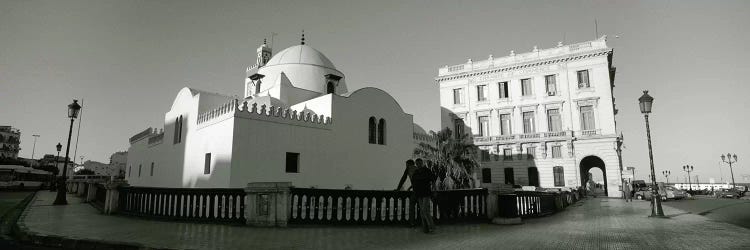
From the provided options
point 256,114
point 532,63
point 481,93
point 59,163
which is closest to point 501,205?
point 256,114

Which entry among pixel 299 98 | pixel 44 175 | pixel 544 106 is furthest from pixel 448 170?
pixel 44 175

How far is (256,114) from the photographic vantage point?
64.3 feet

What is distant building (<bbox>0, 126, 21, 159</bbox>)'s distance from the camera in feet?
265

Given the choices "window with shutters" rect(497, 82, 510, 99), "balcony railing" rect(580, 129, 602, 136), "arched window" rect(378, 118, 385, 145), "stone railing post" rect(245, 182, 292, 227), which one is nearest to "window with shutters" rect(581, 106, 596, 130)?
"balcony railing" rect(580, 129, 602, 136)

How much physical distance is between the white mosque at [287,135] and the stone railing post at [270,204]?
10233mm

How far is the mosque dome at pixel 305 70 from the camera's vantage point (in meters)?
29.1

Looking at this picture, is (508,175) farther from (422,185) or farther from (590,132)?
(422,185)

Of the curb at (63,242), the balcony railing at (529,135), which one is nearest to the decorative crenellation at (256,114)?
the curb at (63,242)

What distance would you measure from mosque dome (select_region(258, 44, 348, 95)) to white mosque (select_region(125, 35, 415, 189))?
7 centimetres

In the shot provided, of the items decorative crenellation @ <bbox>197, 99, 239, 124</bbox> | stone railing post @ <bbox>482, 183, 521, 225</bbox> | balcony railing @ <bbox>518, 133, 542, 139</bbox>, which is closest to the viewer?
stone railing post @ <bbox>482, 183, 521, 225</bbox>

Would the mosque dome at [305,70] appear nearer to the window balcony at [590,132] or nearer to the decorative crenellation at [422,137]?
the decorative crenellation at [422,137]

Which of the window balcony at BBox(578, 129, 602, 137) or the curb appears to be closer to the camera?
the curb

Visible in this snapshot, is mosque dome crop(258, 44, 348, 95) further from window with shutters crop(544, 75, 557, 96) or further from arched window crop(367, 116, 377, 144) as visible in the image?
window with shutters crop(544, 75, 557, 96)

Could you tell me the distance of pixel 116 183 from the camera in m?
12.8
